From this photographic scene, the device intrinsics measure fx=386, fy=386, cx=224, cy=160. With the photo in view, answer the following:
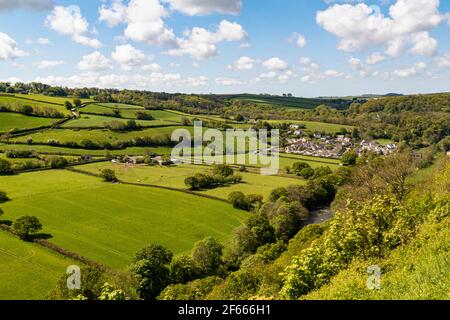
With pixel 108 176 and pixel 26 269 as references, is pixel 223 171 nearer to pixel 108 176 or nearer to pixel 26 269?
pixel 108 176

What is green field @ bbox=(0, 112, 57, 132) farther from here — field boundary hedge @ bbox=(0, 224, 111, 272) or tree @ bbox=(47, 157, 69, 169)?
field boundary hedge @ bbox=(0, 224, 111, 272)

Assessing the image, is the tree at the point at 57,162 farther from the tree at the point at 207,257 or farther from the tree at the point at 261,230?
the tree at the point at 207,257

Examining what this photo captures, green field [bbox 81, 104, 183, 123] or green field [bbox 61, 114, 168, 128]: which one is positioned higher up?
green field [bbox 81, 104, 183, 123]
